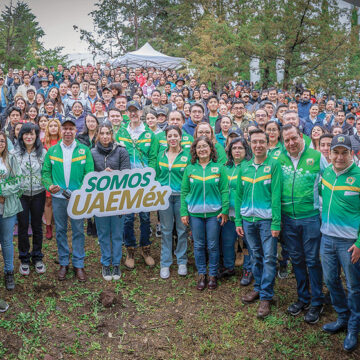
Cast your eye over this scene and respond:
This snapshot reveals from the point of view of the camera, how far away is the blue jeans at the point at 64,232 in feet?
17.2

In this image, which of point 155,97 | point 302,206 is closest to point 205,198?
point 302,206

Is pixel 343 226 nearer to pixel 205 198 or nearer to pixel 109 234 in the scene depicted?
pixel 205 198

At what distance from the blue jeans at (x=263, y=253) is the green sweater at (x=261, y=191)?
0.12 meters

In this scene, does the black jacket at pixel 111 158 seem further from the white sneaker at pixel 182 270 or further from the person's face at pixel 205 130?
the white sneaker at pixel 182 270

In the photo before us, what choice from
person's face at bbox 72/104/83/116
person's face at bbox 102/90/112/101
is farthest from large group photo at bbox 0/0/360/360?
person's face at bbox 102/90/112/101

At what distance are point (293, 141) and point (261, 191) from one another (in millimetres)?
750

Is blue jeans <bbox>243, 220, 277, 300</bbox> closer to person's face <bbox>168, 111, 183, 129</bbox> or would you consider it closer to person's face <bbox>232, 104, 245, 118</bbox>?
person's face <bbox>168, 111, 183, 129</bbox>

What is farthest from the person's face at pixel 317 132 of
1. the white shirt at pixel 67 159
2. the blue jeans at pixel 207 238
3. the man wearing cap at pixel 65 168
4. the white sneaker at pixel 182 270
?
the white shirt at pixel 67 159

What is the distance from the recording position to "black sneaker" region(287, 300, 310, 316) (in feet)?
15.1

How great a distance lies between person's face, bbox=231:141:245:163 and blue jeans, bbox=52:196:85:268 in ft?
8.37

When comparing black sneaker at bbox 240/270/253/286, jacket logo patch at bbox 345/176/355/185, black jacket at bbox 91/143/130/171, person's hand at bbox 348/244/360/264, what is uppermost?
black jacket at bbox 91/143/130/171

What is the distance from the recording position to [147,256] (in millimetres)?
6168

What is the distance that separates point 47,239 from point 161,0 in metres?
37.3

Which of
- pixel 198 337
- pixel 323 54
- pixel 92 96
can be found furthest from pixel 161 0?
pixel 198 337
